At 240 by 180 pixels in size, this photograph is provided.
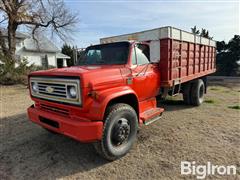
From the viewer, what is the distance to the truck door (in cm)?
408

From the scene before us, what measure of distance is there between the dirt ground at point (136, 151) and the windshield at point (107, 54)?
5.95 ft

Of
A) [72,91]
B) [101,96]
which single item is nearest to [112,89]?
[101,96]

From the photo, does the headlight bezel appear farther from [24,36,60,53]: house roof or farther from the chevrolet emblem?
[24,36,60,53]: house roof

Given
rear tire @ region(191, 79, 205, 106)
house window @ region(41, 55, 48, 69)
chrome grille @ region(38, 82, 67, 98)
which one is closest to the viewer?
chrome grille @ region(38, 82, 67, 98)

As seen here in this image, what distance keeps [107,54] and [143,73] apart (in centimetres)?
94

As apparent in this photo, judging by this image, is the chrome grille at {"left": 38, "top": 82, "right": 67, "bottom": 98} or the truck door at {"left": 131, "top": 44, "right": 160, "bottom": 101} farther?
the truck door at {"left": 131, "top": 44, "right": 160, "bottom": 101}

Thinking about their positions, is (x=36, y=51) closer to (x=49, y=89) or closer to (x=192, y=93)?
(x=192, y=93)

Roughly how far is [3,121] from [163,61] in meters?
4.91

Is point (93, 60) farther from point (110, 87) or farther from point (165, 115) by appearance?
point (165, 115)

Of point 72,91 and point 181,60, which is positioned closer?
point 72,91

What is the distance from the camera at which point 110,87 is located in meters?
3.40

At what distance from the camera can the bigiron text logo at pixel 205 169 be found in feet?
9.93

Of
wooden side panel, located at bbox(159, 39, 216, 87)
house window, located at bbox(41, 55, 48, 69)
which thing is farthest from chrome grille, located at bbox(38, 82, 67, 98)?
house window, located at bbox(41, 55, 48, 69)

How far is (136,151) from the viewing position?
12.3 ft
